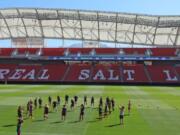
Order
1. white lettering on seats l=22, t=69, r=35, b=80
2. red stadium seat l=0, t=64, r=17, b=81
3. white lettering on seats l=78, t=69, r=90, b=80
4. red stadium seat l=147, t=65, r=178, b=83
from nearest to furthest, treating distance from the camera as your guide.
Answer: red stadium seat l=147, t=65, r=178, b=83 < white lettering on seats l=78, t=69, r=90, b=80 < white lettering on seats l=22, t=69, r=35, b=80 < red stadium seat l=0, t=64, r=17, b=81

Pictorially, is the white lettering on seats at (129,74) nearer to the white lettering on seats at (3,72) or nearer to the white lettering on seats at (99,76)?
the white lettering on seats at (99,76)

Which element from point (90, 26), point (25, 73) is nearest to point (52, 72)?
point (25, 73)

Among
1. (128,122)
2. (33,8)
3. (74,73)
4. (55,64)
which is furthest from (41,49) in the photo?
(128,122)

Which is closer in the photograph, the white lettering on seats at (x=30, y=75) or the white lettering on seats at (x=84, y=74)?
the white lettering on seats at (x=84, y=74)

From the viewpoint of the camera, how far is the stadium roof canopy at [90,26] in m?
70.0

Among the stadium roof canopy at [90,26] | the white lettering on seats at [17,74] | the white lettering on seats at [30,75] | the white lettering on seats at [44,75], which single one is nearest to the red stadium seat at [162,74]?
the stadium roof canopy at [90,26]

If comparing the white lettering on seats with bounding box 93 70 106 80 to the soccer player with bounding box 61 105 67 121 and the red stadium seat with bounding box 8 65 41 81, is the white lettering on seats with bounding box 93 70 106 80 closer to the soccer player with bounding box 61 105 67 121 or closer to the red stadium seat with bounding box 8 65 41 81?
the red stadium seat with bounding box 8 65 41 81

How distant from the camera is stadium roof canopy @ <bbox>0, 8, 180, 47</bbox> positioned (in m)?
70.0

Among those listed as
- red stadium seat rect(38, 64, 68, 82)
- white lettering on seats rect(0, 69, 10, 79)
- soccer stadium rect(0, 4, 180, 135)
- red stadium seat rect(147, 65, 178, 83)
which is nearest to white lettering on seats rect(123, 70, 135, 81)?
soccer stadium rect(0, 4, 180, 135)

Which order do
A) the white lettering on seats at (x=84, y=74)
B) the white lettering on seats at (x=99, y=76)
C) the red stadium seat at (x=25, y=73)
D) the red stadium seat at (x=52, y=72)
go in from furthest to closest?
the red stadium seat at (x=25, y=73)
the red stadium seat at (x=52, y=72)
the white lettering on seats at (x=84, y=74)
the white lettering on seats at (x=99, y=76)

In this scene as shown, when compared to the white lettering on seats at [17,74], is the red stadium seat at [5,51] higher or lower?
higher

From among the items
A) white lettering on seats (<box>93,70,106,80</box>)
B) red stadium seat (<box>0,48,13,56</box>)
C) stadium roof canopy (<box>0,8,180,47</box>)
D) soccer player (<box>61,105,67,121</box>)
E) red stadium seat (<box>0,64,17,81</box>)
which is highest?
stadium roof canopy (<box>0,8,180,47</box>)

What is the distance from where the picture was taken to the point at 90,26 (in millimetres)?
74875

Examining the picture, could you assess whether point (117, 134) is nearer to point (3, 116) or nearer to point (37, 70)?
point (3, 116)
